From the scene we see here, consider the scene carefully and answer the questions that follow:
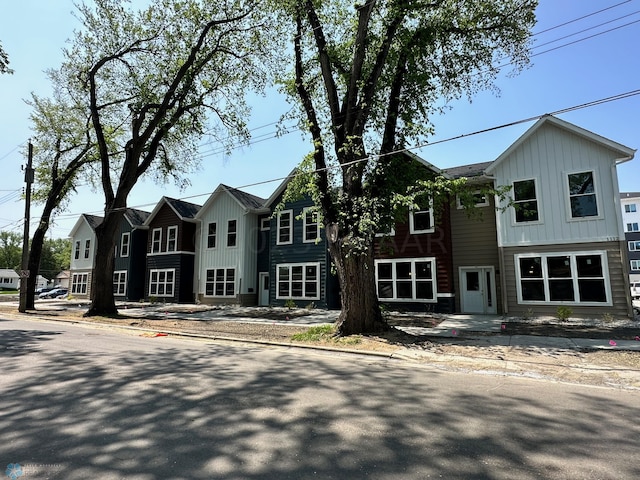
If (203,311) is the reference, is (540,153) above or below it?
above

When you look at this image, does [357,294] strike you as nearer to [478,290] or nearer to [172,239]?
[478,290]

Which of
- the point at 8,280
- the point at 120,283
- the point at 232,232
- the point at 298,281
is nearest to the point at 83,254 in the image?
the point at 120,283

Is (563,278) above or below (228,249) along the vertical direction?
below

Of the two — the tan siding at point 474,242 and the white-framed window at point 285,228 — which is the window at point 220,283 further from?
the tan siding at point 474,242

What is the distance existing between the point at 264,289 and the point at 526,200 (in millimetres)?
16187

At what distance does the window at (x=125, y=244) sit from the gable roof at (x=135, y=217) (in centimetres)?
112

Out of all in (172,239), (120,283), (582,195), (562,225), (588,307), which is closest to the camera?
(588,307)

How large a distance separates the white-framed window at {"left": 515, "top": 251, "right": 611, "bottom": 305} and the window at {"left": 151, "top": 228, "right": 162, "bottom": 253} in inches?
980

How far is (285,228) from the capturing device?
76.3 ft

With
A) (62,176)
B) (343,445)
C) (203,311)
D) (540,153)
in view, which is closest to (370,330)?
(343,445)

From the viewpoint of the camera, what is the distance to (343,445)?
358 cm

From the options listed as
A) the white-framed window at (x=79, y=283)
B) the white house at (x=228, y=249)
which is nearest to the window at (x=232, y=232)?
the white house at (x=228, y=249)

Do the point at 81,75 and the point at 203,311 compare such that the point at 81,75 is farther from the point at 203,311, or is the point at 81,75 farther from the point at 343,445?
the point at 343,445

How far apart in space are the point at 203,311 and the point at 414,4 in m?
17.2
